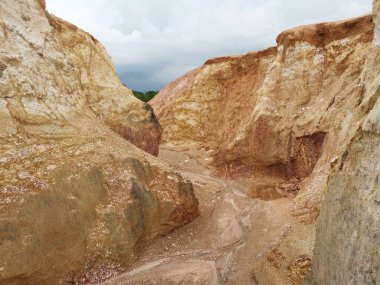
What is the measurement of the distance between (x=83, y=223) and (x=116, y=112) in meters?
7.65

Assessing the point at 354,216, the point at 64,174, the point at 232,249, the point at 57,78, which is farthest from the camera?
the point at 57,78

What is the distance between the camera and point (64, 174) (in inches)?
549

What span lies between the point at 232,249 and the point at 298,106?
11.8 m

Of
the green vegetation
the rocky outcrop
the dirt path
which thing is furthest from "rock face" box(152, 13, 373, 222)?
the green vegetation

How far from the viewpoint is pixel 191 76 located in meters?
35.5

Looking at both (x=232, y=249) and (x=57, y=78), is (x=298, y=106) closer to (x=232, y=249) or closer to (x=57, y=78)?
(x=232, y=249)

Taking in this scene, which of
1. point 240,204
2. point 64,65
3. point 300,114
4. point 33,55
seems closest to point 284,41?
point 300,114

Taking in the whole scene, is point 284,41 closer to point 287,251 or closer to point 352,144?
point 287,251

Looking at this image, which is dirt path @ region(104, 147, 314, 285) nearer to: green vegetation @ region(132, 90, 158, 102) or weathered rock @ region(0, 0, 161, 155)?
weathered rock @ region(0, 0, 161, 155)

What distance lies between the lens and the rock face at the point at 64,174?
12.3m

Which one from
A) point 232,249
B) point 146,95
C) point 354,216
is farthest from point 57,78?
point 146,95

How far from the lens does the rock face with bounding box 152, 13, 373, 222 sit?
60.4 feet

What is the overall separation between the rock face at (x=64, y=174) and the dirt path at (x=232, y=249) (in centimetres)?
72

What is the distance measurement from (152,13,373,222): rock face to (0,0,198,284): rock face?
21.7 feet
